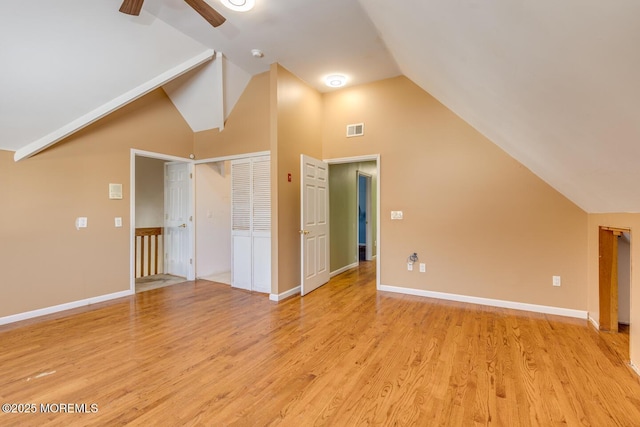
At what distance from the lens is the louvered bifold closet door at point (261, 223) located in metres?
4.05

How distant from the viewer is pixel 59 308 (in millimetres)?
3295

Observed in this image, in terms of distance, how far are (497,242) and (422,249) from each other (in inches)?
Result: 35.4

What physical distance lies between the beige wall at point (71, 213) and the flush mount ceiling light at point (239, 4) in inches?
88.3

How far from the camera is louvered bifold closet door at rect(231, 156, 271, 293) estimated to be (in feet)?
13.4

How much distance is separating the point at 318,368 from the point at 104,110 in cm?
357

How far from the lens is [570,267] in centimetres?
314

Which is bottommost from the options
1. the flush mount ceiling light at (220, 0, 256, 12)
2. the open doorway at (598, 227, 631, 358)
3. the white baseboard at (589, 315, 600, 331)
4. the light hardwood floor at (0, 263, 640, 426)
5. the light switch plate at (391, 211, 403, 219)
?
the light hardwood floor at (0, 263, 640, 426)

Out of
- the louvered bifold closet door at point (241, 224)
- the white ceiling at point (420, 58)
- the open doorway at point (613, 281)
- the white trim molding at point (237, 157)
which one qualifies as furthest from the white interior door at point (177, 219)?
the open doorway at point (613, 281)

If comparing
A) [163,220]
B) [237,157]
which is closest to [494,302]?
[237,157]

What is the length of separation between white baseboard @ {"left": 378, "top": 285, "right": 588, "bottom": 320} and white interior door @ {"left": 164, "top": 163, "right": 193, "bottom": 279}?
3.41 m

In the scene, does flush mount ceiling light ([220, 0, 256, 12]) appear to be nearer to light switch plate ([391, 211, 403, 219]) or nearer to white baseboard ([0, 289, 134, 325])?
light switch plate ([391, 211, 403, 219])

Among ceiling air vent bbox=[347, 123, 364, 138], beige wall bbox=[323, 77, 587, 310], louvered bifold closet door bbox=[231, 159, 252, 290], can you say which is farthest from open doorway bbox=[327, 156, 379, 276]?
louvered bifold closet door bbox=[231, 159, 252, 290]

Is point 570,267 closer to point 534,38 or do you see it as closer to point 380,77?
point 534,38

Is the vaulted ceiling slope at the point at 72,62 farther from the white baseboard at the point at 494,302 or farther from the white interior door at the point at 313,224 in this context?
the white baseboard at the point at 494,302
